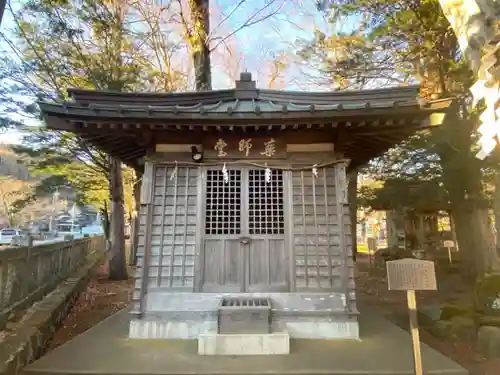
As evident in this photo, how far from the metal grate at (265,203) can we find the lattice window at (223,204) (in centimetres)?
24

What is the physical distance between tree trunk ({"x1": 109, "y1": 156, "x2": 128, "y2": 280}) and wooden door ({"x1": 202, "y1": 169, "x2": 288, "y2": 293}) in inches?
307

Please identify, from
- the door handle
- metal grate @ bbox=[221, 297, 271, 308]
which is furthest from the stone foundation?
the door handle

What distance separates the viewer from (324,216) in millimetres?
6246

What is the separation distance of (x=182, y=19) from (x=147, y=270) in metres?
8.59

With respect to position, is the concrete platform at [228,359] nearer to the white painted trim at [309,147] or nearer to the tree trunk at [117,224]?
the white painted trim at [309,147]

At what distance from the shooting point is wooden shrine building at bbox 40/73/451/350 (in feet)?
18.6

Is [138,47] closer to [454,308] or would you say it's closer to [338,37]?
[338,37]

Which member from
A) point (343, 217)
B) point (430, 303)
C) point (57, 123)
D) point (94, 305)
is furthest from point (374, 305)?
point (57, 123)

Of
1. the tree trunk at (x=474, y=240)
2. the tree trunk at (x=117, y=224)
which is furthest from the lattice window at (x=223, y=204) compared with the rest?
the tree trunk at (x=117, y=224)

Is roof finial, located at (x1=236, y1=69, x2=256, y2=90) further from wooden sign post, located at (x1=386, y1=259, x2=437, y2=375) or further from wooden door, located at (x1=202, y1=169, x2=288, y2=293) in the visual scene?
wooden sign post, located at (x1=386, y1=259, x2=437, y2=375)

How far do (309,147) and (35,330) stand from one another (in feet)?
17.5

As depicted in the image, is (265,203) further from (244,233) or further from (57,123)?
(57,123)

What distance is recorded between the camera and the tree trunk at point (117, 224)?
510 inches

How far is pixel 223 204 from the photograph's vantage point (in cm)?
630
